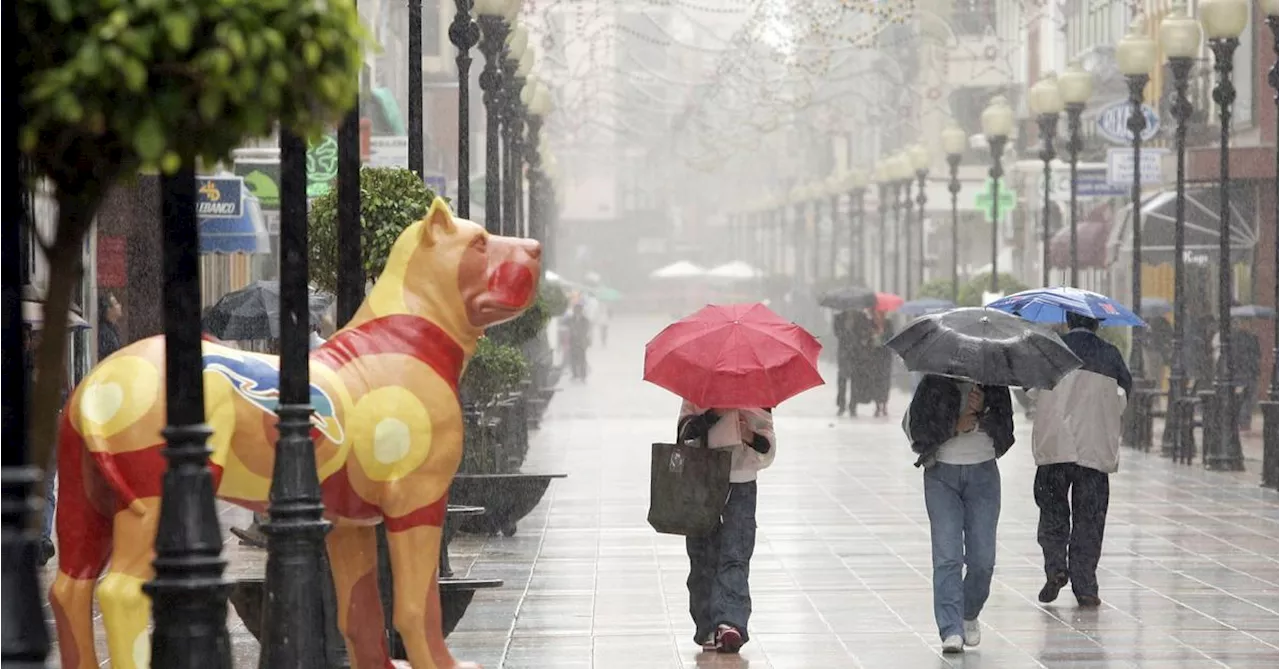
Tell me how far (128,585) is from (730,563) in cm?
440

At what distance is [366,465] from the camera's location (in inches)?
426

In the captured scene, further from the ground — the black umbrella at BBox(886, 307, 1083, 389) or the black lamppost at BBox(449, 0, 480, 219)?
the black lamppost at BBox(449, 0, 480, 219)

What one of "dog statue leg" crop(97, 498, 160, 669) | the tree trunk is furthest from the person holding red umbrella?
the tree trunk

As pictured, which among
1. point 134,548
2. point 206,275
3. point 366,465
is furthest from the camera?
point 206,275

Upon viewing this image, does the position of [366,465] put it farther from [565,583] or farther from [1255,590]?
[1255,590]

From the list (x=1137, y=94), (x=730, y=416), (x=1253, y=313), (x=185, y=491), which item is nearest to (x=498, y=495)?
(x=730, y=416)

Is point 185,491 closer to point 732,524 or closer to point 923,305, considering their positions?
point 732,524

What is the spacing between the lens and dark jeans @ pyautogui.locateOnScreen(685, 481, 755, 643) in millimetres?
13539

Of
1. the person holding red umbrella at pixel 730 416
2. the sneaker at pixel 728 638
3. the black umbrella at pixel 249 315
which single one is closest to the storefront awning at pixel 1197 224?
the black umbrella at pixel 249 315

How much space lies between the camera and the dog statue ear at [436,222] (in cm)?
1130

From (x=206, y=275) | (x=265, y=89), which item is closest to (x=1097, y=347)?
(x=265, y=89)

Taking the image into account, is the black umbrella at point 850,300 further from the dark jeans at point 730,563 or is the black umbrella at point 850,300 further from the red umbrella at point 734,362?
the dark jeans at point 730,563

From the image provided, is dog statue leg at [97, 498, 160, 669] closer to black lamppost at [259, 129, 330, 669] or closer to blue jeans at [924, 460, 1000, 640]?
black lamppost at [259, 129, 330, 669]

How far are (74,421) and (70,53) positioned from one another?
4525 millimetres
